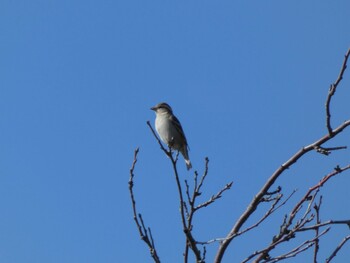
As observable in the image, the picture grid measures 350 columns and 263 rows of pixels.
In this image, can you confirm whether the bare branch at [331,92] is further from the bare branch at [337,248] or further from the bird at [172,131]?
the bird at [172,131]

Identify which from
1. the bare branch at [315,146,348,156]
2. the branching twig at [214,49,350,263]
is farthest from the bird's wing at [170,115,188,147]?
the bare branch at [315,146,348,156]

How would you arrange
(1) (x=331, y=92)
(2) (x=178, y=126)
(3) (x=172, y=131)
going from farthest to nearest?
(2) (x=178, y=126) → (3) (x=172, y=131) → (1) (x=331, y=92)

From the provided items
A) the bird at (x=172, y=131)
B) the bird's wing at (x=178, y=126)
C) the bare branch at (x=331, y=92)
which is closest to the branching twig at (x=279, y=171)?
the bare branch at (x=331, y=92)

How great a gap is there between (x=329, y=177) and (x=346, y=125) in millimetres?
501

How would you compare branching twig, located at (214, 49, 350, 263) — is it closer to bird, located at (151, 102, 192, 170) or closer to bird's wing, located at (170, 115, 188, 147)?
bird, located at (151, 102, 192, 170)

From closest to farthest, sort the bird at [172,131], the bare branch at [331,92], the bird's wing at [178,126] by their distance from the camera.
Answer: the bare branch at [331,92] → the bird at [172,131] → the bird's wing at [178,126]

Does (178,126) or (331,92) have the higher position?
(178,126)

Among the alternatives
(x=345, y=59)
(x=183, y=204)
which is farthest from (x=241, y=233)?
(x=345, y=59)

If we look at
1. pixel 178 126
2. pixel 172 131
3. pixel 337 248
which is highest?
pixel 178 126

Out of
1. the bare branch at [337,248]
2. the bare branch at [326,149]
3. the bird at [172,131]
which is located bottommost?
the bare branch at [337,248]

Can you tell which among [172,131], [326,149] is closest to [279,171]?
[326,149]

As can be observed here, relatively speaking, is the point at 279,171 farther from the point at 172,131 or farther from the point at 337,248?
the point at 172,131

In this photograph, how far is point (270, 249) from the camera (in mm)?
3744

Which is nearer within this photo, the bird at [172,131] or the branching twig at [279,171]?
the branching twig at [279,171]
